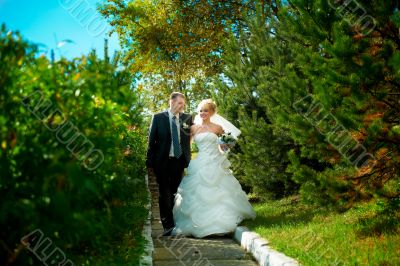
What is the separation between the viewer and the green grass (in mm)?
4379

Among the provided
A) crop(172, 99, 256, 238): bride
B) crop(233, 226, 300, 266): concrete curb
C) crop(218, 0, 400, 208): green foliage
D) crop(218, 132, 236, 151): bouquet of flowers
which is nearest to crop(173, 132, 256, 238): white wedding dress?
crop(172, 99, 256, 238): bride

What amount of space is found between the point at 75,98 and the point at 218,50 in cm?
1800

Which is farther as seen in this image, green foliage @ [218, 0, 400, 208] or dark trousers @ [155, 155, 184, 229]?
dark trousers @ [155, 155, 184, 229]

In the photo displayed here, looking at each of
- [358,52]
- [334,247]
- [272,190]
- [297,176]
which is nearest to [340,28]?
[358,52]

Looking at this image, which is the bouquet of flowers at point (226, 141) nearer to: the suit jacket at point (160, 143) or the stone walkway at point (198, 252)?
the suit jacket at point (160, 143)

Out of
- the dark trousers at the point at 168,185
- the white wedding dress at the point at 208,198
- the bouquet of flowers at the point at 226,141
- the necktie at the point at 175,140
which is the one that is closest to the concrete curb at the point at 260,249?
the white wedding dress at the point at 208,198

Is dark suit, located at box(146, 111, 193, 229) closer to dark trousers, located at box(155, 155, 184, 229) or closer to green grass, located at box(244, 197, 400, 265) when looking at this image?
dark trousers, located at box(155, 155, 184, 229)

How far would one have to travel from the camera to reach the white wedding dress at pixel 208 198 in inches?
286

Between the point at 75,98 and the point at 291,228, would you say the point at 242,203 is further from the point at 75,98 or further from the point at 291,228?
the point at 75,98

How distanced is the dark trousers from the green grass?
1391mm

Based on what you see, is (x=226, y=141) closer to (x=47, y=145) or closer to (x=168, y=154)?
(x=168, y=154)

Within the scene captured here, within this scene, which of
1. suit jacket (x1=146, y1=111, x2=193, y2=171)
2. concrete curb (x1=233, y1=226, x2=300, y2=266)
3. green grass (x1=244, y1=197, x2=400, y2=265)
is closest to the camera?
green grass (x1=244, y1=197, x2=400, y2=265)

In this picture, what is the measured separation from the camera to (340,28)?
4887 mm

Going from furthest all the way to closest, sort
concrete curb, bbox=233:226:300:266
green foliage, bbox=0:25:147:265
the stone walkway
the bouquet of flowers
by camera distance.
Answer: the bouquet of flowers, the stone walkway, concrete curb, bbox=233:226:300:266, green foliage, bbox=0:25:147:265
